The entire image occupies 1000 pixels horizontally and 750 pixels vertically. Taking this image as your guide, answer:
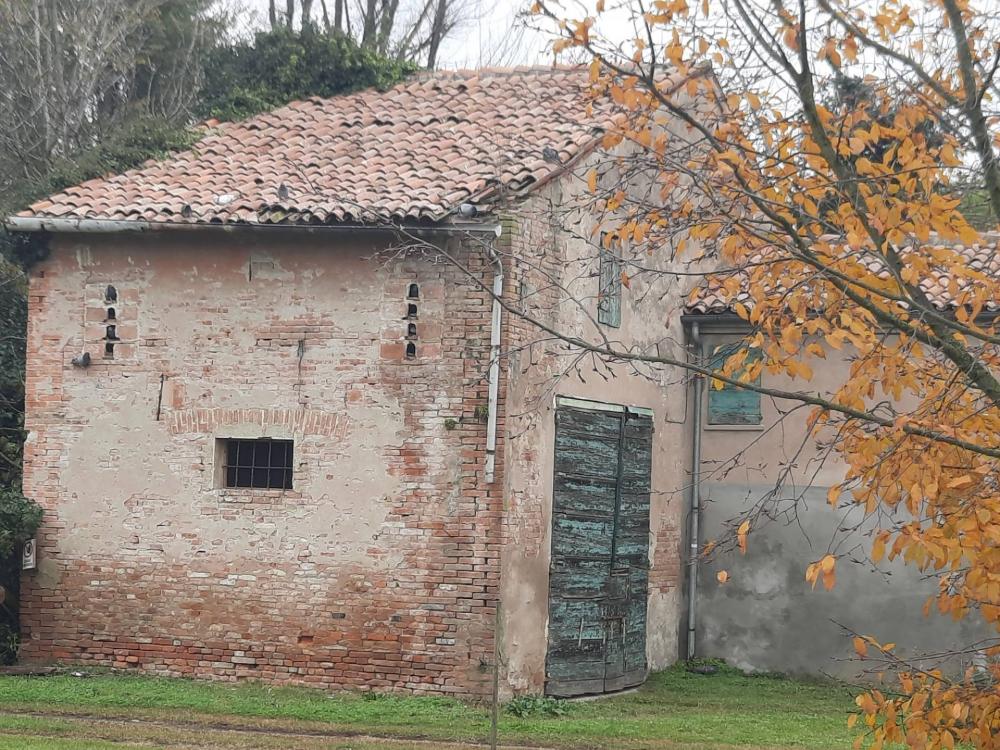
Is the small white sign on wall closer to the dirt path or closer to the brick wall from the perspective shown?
the brick wall

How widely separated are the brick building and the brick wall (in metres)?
0.02

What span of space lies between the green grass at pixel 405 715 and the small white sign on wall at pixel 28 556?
1.11 meters

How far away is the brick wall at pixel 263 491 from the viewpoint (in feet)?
38.9

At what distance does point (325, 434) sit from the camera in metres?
12.2

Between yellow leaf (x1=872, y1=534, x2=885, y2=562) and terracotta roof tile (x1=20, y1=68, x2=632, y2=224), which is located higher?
terracotta roof tile (x1=20, y1=68, x2=632, y2=224)

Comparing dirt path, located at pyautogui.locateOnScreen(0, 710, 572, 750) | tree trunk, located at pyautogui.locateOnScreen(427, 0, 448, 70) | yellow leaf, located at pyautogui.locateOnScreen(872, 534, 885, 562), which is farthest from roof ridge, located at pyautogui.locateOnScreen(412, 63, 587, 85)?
yellow leaf, located at pyautogui.locateOnScreen(872, 534, 885, 562)

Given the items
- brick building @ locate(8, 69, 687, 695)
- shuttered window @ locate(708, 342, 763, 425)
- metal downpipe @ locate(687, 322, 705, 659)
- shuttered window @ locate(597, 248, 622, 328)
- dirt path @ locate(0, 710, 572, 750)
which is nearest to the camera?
dirt path @ locate(0, 710, 572, 750)

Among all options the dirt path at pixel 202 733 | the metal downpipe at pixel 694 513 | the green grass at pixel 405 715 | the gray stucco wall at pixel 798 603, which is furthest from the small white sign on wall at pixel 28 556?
the gray stucco wall at pixel 798 603

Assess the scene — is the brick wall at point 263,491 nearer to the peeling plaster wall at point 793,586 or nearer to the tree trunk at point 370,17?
the peeling plaster wall at point 793,586

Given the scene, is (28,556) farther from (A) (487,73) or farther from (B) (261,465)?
(A) (487,73)

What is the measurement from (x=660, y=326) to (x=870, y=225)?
390 inches

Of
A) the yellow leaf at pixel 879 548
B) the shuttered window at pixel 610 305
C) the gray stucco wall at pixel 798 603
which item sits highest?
the shuttered window at pixel 610 305

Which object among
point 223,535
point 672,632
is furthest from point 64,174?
point 672,632

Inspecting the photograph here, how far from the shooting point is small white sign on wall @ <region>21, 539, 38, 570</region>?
1255 cm
